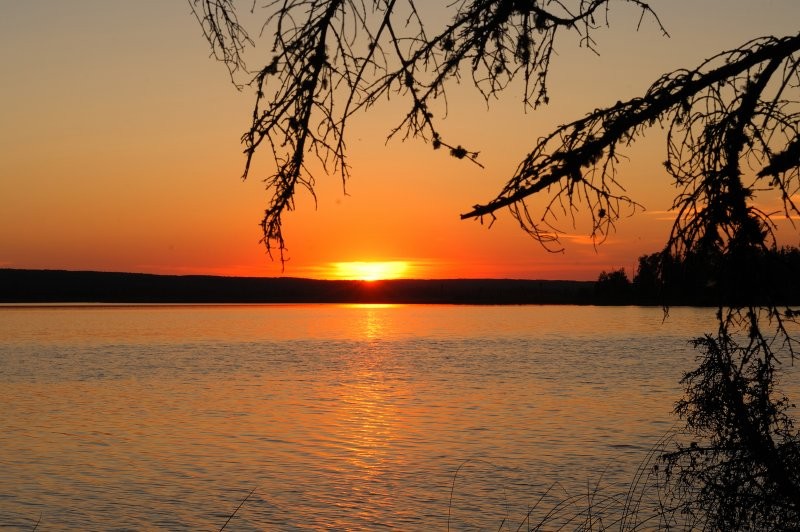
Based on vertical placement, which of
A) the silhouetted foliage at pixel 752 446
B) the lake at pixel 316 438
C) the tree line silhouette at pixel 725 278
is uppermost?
the tree line silhouette at pixel 725 278

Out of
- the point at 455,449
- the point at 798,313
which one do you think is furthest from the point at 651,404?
the point at 798,313

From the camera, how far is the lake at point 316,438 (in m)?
17.0

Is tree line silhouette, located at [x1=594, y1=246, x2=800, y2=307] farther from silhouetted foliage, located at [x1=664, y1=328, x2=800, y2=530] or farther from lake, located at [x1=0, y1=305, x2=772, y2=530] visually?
lake, located at [x1=0, y1=305, x2=772, y2=530]

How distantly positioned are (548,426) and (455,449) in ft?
15.6

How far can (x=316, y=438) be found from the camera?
25.2 m

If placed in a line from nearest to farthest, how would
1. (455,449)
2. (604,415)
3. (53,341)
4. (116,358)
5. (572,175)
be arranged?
1. (572,175)
2. (455,449)
3. (604,415)
4. (116,358)
5. (53,341)

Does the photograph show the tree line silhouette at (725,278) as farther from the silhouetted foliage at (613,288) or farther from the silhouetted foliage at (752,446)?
the silhouetted foliage at (613,288)

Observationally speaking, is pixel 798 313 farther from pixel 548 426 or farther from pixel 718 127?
pixel 548 426

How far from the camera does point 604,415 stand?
29.0m

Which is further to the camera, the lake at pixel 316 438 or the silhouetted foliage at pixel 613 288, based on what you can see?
the silhouetted foliage at pixel 613 288

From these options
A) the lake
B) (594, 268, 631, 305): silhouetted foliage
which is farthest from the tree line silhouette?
(594, 268, 631, 305): silhouetted foliage

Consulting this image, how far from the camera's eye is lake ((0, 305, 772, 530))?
17.0 metres

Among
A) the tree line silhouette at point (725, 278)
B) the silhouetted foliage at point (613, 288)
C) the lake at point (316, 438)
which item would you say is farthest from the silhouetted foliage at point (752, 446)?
the silhouetted foliage at point (613, 288)

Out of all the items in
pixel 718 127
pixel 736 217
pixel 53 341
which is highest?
pixel 718 127
